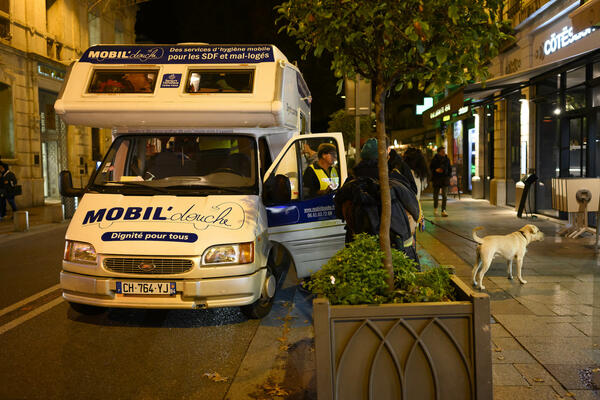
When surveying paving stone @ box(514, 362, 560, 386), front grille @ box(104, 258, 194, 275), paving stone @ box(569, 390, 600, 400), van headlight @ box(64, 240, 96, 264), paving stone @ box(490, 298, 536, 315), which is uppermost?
van headlight @ box(64, 240, 96, 264)

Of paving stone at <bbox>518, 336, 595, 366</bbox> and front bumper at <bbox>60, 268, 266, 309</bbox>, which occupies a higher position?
front bumper at <bbox>60, 268, 266, 309</bbox>

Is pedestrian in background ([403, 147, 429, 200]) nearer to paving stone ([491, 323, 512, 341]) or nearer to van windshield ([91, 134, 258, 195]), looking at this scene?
van windshield ([91, 134, 258, 195])

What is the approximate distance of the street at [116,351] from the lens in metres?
4.23

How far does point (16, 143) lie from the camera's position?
20859 millimetres

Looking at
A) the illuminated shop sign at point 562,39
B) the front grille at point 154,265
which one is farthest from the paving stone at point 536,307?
the illuminated shop sign at point 562,39

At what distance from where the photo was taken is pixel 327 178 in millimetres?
6902

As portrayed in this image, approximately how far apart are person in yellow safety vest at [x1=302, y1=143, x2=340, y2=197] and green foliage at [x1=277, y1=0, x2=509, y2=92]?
305 centimetres

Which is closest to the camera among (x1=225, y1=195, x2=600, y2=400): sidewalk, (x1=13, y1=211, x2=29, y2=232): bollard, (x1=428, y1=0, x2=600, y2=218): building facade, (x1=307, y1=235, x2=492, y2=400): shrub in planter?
(x1=307, y1=235, x2=492, y2=400): shrub in planter

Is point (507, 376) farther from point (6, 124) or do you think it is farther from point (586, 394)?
point (6, 124)

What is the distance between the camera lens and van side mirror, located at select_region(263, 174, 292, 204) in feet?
19.3

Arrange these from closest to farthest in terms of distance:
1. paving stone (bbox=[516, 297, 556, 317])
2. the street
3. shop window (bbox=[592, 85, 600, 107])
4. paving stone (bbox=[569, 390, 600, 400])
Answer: paving stone (bbox=[569, 390, 600, 400]) < the street < paving stone (bbox=[516, 297, 556, 317]) < shop window (bbox=[592, 85, 600, 107])

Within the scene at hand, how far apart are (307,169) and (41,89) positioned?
19.8 meters

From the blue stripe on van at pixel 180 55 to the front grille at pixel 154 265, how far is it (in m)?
2.48

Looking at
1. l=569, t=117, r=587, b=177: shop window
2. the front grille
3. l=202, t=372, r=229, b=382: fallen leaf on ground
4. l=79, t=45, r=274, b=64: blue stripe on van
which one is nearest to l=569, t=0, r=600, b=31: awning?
l=79, t=45, r=274, b=64: blue stripe on van
